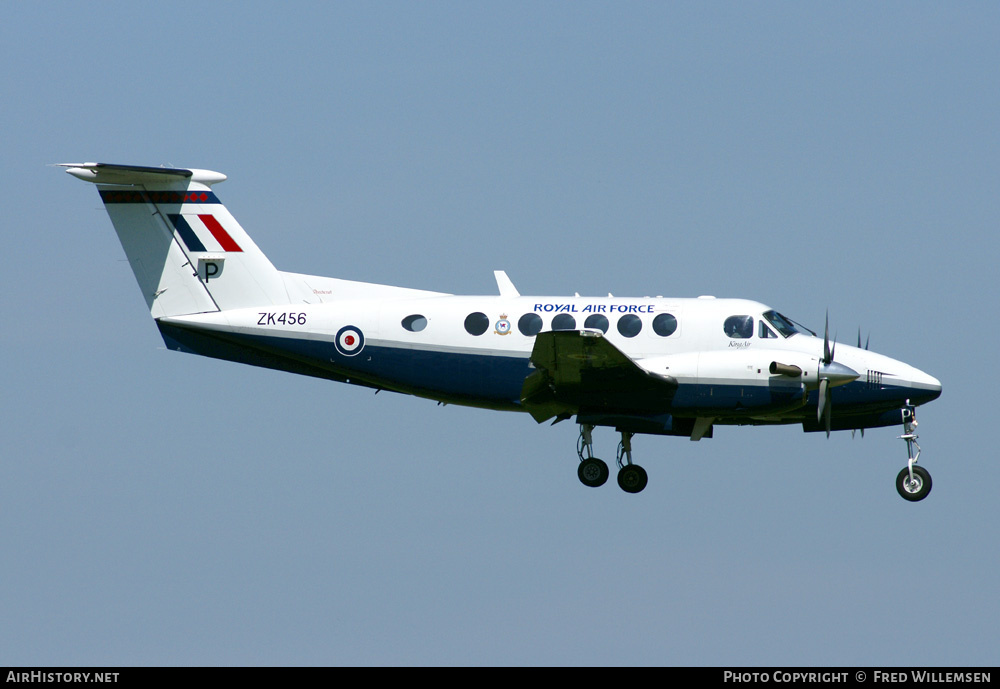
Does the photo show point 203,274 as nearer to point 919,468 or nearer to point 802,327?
point 802,327

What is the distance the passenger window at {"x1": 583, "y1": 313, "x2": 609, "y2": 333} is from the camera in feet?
77.4

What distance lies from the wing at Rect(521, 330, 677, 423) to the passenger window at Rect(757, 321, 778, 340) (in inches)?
77.5

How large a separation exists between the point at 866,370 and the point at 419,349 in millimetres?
8286

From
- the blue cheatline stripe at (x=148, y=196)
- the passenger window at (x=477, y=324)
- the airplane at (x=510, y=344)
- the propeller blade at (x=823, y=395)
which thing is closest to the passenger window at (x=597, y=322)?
the airplane at (x=510, y=344)

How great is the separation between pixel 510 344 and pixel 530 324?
1.72 ft

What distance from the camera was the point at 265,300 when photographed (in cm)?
2512

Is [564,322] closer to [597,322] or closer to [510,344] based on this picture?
[597,322]

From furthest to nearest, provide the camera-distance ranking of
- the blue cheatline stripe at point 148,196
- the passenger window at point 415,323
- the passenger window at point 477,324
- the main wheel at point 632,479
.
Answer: the blue cheatline stripe at point 148,196 → the main wheel at point 632,479 → the passenger window at point 415,323 → the passenger window at point 477,324

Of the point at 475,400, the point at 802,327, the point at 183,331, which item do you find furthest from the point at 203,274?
the point at 802,327

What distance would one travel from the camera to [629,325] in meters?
23.6

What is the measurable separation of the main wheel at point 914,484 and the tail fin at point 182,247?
12126mm

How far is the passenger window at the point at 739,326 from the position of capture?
23.6 m

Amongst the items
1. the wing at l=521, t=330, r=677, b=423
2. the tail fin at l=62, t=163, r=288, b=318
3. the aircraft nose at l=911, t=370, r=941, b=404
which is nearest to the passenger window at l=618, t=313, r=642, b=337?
the wing at l=521, t=330, r=677, b=423

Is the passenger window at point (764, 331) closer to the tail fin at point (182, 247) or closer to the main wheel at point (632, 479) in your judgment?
the main wheel at point (632, 479)
